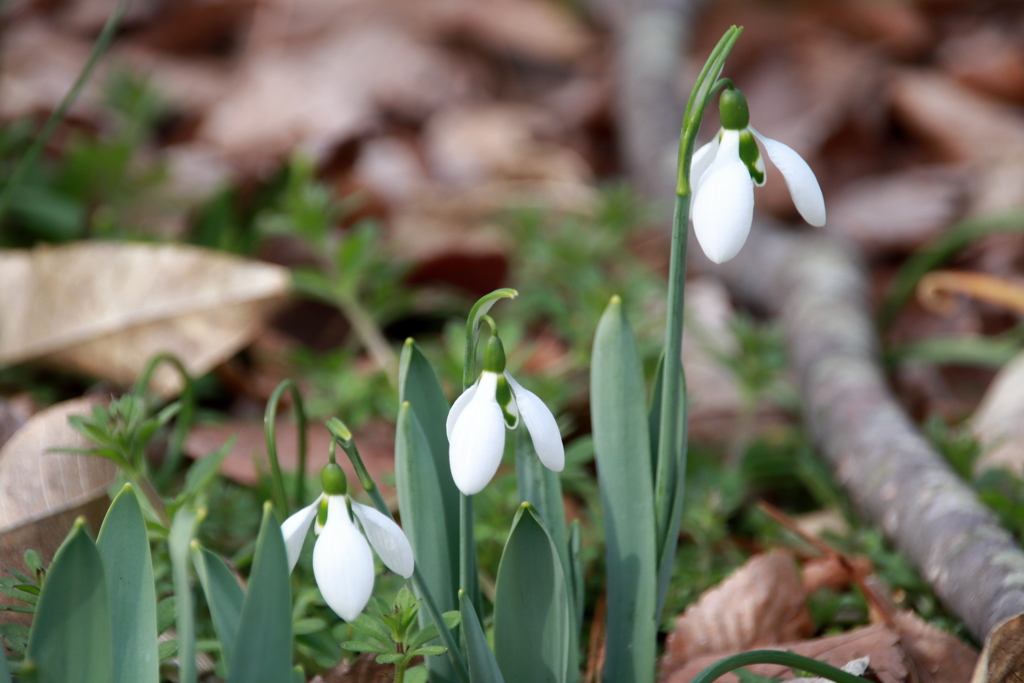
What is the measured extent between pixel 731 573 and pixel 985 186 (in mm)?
2045

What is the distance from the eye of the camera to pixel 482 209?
8.70ft

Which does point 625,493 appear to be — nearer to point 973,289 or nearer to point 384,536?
point 384,536

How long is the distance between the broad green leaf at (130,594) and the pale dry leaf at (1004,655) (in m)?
0.85

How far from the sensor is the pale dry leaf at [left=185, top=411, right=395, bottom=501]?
Result: 4.65ft

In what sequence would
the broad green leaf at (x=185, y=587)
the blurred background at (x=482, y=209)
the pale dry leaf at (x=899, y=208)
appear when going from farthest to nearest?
the pale dry leaf at (x=899, y=208) < the blurred background at (x=482, y=209) < the broad green leaf at (x=185, y=587)

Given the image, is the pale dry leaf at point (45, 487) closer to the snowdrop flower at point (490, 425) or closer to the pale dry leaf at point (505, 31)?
the snowdrop flower at point (490, 425)

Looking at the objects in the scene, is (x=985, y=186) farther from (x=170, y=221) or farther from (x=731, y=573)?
(x=170, y=221)

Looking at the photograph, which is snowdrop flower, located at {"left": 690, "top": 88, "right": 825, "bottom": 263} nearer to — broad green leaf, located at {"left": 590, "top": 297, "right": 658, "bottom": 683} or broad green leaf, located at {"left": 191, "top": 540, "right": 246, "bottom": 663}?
broad green leaf, located at {"left": 590, "top": 297, "right": 658, "bottom": 683}

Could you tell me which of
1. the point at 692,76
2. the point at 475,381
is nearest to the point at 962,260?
the point at 692,76

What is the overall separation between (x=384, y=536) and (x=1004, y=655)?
2.23ft

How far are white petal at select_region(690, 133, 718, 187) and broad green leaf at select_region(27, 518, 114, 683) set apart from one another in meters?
0.66

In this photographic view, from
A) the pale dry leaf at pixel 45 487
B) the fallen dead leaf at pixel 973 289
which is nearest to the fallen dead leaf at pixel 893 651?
the pale dry leaf at pixel 45 487

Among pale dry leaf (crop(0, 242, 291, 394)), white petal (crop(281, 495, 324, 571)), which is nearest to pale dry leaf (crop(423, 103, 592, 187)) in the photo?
pale dry leaf (crop(0, 242, 291, 394))

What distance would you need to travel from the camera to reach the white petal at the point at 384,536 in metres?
0.71
